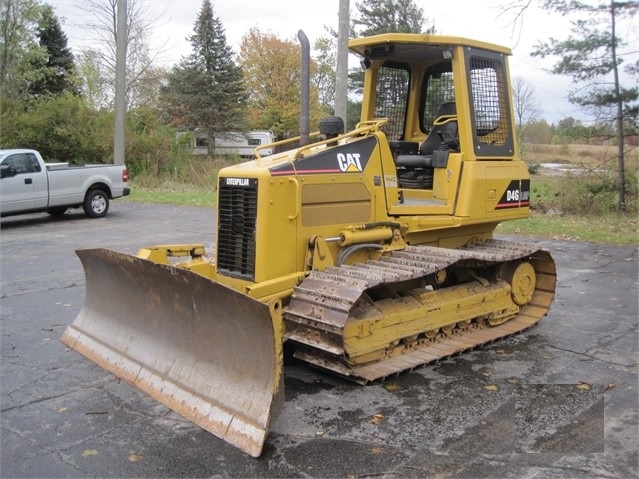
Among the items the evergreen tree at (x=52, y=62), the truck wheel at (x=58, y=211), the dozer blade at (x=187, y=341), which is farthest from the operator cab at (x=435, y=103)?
the evergreen tree at (x=52, y=62)

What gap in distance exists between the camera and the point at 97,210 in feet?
54.8

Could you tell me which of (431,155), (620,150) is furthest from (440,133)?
(620,150)

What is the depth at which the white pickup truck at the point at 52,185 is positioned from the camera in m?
15.0

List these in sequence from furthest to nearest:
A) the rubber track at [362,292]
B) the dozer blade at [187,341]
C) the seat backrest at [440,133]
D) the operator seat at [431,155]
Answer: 1. the seat backrest at [440,133]
2. the operator seat at [431,155]
3. the rubber track at [362,292]
4. the dozer blade at [187,341]

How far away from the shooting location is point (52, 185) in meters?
15.8

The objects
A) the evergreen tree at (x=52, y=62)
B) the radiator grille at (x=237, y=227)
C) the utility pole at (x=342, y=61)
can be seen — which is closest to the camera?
the radiator grille at (x=237, y=227)

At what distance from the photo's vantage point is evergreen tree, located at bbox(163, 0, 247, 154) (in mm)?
41000

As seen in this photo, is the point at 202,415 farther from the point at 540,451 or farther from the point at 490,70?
the point at 490,70

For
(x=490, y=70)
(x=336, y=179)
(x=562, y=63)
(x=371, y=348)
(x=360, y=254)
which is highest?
(x=562, y=63)

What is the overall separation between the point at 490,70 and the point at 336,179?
2.27 meters

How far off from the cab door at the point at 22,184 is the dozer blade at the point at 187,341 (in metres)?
10.0

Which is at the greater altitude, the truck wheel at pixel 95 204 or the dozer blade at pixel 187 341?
the truck wheel at pixel 95 204

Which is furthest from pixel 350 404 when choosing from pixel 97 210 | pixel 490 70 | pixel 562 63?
pixel 562 63

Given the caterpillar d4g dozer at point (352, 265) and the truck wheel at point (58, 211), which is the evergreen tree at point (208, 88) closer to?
the truck wheel at point (58, 211)
